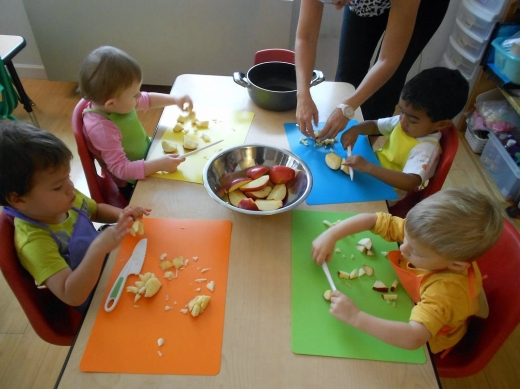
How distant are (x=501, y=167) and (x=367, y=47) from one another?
117 cm

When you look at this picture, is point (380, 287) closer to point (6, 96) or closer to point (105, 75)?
point (105, 75)

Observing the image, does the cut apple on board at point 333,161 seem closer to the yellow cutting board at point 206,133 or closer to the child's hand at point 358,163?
the child's hand at point 358,163

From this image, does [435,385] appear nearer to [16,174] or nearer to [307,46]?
[16,174]

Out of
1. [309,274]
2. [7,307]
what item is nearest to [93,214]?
[309,274]

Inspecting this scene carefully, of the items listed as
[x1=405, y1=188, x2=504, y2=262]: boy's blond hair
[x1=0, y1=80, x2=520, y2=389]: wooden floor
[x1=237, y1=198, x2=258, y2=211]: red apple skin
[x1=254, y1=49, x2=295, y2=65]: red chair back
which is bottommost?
[x1=0, y1=80, x2=520, y2=389]: wooden floor

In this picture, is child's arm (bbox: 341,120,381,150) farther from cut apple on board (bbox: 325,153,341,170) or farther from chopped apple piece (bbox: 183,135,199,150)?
chopped apple piece (bbox: 183,135,199,150)

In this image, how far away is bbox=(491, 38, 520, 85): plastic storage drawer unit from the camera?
195cm

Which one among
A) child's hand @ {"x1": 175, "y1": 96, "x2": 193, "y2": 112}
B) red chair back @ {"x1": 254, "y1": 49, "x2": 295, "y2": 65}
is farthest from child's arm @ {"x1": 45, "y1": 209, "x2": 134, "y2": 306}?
red chair back @ {"x1": 254, "y1": 49, "x2": 295, "y2": 65}

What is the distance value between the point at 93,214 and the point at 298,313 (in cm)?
62

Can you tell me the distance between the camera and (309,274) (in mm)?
847

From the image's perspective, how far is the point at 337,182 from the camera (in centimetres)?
110

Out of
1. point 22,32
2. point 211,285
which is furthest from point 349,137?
point 22,32

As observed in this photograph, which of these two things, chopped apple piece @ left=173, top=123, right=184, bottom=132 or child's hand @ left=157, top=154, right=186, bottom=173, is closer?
child's hand @ left=157, top=154, right=186, bottom=173

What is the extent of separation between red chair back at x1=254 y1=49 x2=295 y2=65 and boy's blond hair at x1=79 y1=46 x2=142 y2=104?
23.9 inches
